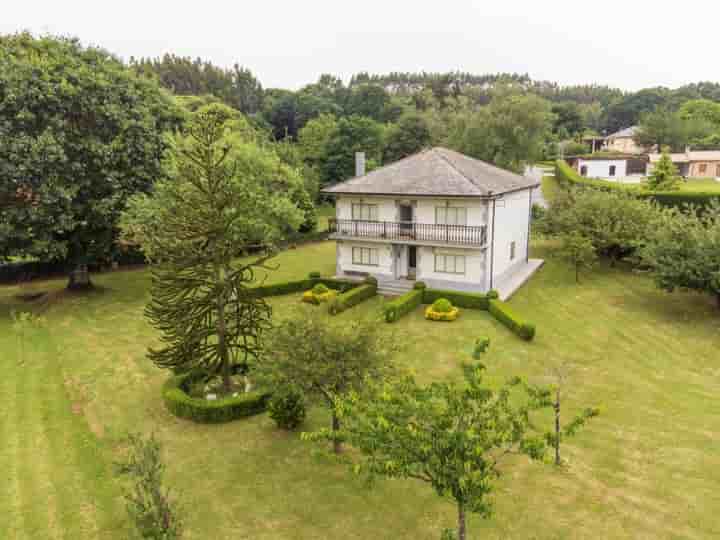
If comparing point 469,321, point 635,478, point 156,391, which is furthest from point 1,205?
point 635,478

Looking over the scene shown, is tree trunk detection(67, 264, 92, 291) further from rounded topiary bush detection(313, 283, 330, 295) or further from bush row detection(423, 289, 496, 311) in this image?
bush row detection(423, 289, 496, 311)

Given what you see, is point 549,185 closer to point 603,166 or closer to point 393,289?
point 603,166

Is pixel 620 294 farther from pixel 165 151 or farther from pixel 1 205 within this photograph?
pixel 1 205

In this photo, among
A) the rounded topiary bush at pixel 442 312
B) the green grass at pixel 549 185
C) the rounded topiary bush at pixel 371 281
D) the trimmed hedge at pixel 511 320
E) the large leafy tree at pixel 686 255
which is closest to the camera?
the trimmed hedge at pixel 511 320

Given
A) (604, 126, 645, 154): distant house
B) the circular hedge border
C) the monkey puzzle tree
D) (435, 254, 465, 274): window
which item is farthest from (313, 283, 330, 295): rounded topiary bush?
(604, 126, 645, 154): distant house

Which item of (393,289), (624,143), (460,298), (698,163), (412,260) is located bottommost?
(393,289)

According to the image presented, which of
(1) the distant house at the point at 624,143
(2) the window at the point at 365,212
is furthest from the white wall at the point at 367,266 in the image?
(1) the distant house at the point at 624,143

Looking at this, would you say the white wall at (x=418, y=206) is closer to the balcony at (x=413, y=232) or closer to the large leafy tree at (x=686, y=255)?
the balcony at (x=413, y=232)

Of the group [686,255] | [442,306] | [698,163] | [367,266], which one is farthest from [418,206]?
[698,163]
